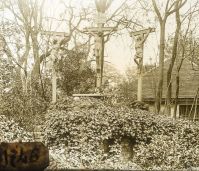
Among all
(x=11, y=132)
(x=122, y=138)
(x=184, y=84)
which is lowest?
(x=122, y=138)

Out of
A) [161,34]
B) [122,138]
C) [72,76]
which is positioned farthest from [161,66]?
[72,76]

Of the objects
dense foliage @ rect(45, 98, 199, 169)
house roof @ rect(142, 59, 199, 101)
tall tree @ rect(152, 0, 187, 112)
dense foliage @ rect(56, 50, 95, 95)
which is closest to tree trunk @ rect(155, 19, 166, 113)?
tall tree @ rect(152, 0, 187, 112)

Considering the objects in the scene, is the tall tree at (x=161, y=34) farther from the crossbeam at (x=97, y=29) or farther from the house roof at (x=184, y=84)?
the house roof at (x=184, y=84)

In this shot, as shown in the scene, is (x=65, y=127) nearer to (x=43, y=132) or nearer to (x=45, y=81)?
(x=43, y=132)

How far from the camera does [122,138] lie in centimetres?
1400

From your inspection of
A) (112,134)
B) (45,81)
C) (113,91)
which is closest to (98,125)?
(112,134)

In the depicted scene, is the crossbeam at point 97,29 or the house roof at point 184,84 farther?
the house roof at point 184,84

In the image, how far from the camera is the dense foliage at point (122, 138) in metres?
12.4

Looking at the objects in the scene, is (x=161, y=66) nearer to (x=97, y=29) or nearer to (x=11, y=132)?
(x=97, y=29)

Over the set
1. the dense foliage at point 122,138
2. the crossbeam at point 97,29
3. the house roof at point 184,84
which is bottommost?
the dense foliage at point 122,138

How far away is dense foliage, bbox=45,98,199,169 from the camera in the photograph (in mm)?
12445

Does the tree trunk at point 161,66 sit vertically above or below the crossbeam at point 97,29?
below

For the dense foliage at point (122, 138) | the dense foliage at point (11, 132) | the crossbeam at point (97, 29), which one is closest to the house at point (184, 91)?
the crossbeam at point (97, 29)

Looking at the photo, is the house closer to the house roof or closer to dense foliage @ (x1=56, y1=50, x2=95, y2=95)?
the house roof
